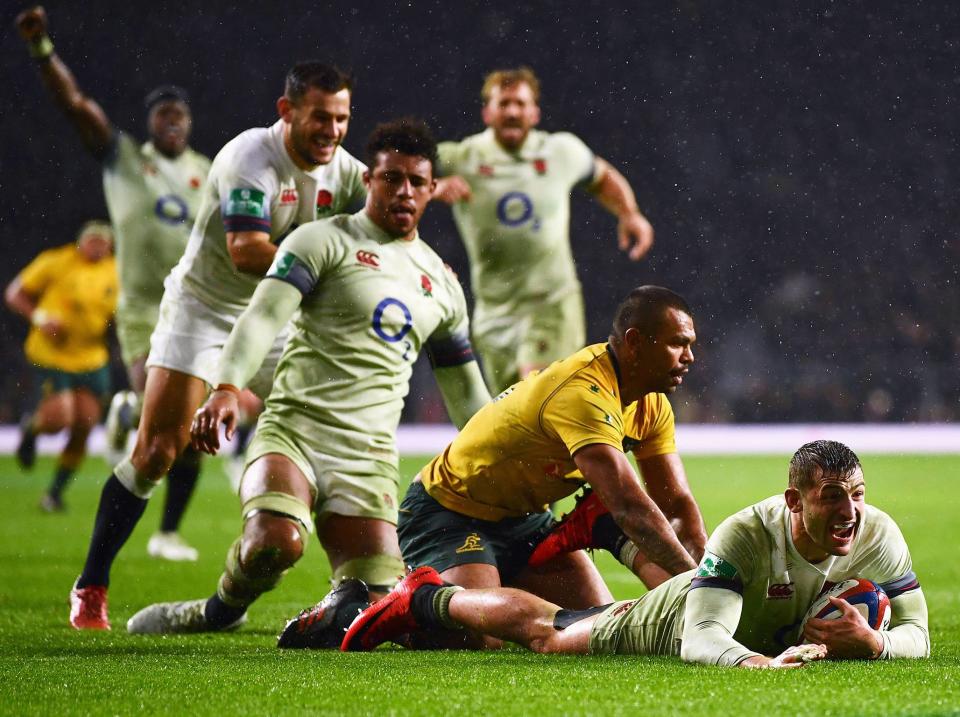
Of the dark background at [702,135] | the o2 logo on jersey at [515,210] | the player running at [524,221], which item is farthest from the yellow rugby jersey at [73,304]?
the dark background at [702,135]

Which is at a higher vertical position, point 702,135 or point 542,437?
point 702,135

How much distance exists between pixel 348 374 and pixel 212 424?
819 millimetres

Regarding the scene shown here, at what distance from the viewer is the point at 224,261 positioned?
5648 millimetres

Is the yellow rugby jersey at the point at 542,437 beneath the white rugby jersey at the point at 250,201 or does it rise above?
beneath

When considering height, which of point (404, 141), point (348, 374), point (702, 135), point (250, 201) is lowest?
point (348, 374)

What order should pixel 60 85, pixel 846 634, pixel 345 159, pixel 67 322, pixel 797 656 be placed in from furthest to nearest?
pixel 67 322 < pixel 60 85 < pixel 345 159 < pixel 846 634 < pixel 797 656

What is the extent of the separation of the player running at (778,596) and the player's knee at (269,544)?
0.80m

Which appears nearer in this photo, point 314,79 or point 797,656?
point 797,656

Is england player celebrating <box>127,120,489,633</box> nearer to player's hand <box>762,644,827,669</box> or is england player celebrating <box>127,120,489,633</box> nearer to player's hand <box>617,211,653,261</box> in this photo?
player's hand <box>762,644,827,669</box>

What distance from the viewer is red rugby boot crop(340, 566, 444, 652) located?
4.28 m

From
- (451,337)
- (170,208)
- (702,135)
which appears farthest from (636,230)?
(702,135)

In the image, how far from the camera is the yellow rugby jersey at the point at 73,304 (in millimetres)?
11656

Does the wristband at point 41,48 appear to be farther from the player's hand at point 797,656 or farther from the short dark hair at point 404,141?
the player's hand at point 797,656

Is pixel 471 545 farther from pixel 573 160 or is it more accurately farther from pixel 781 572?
pixel 573 160
